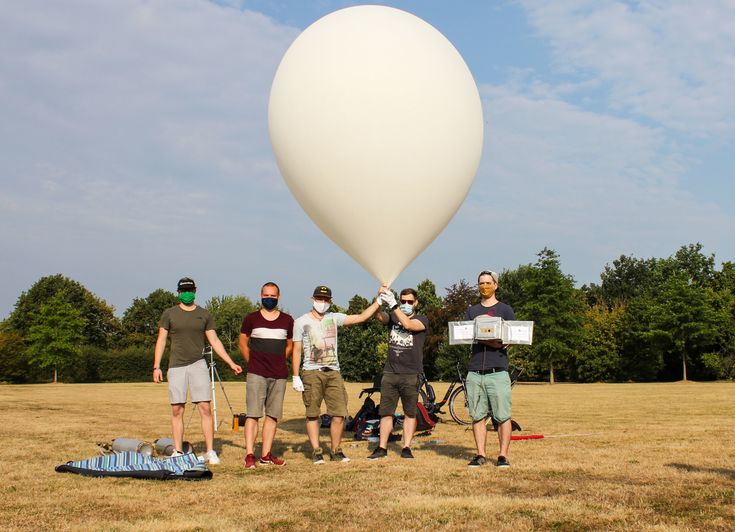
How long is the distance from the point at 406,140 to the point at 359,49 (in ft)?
4.09

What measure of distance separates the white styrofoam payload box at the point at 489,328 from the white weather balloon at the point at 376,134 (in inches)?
48.4

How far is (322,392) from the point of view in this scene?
27.9 feet

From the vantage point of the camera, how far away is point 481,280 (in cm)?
798

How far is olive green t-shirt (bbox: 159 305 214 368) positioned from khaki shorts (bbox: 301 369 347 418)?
132 cm

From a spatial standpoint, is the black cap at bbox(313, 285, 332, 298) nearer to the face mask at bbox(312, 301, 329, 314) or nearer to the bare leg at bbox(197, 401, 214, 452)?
the face mask at bbox(312, 301, 329, 314)

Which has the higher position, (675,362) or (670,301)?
(670,301)

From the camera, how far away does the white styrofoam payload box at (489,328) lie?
25.3 feet

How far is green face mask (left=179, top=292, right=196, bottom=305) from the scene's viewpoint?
8.20 metres

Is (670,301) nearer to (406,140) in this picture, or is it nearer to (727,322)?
(727,322)

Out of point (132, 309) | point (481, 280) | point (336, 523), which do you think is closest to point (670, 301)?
point (481, 280)

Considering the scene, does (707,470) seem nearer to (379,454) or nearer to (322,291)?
(379,454)

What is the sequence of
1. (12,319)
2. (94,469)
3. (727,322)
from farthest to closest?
(12,319) < (727,322) < (94,469)

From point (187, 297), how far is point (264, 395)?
1464mm

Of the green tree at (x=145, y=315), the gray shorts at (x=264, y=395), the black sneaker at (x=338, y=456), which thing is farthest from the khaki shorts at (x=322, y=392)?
the green tree at (x=145, y=315)
